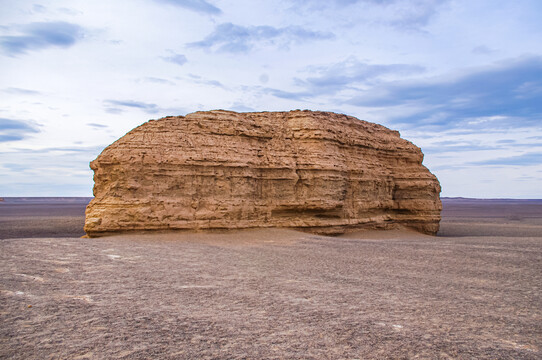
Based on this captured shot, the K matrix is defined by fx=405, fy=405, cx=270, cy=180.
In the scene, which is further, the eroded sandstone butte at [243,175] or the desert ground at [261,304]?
the eroded sandstone butte at [243,175]

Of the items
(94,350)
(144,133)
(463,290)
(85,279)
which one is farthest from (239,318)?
(144,133)

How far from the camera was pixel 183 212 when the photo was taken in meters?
14.7

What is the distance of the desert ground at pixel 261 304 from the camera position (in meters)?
4.39

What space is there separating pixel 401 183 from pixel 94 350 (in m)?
19.2

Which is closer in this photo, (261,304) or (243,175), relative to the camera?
(261,304)

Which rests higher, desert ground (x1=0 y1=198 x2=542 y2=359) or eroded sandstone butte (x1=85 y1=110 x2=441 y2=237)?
eroded sandstone butte (x1=85 y1=110 x2=441 y2=237)

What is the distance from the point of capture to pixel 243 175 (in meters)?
15.7

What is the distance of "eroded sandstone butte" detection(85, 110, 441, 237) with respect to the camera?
14.5m

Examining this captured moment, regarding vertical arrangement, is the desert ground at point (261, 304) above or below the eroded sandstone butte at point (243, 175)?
below

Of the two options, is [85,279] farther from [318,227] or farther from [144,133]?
[318,227]

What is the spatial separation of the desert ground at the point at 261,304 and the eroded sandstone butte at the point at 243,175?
3.32 m

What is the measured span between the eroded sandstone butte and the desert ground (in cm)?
332

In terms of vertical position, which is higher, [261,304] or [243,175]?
[243,175]

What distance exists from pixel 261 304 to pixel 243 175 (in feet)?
32.3
